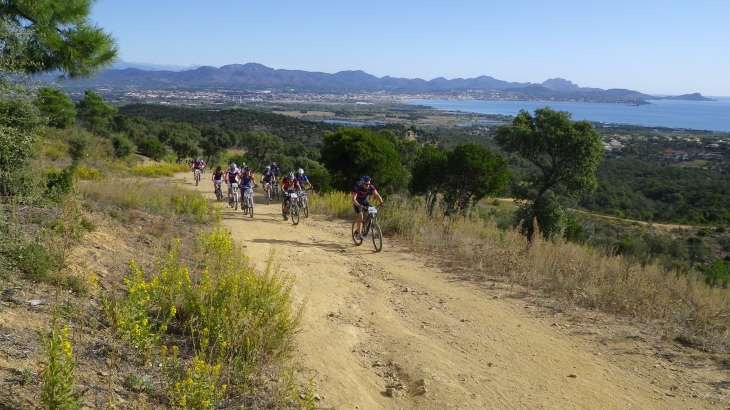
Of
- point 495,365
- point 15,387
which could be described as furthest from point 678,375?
point 15,387

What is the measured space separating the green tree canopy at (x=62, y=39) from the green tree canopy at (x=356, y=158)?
1174 cm

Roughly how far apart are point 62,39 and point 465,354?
29.2 ft

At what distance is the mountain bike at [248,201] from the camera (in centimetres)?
1511

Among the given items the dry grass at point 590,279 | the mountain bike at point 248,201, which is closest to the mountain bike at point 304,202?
the mountain bike at point 248,201

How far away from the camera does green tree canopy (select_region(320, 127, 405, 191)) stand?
20734 millimetres

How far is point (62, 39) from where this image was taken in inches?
355

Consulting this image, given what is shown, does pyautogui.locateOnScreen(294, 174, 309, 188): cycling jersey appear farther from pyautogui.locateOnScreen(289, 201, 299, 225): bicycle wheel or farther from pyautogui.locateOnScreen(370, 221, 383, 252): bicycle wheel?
pyautogui.locateOnScreen(370, 221, 383, 252): bicycle wheel

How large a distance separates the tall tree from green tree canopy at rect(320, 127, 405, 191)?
6.91m

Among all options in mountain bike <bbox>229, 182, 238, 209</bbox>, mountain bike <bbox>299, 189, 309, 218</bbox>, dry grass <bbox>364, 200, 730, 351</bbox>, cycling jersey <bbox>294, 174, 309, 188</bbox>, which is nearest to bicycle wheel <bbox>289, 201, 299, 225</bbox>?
mountain bike <bbox>299, 189, 309, 218</bbox>

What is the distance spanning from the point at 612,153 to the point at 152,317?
301 feet

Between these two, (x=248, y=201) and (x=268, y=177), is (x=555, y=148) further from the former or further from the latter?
(x=248, y=201)

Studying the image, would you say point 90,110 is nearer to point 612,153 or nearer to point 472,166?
point 472,166

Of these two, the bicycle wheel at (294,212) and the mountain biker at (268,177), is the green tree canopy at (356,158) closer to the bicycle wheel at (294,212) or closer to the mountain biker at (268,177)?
the mountain biker at (268,177)

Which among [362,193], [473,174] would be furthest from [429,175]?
[362,193]
